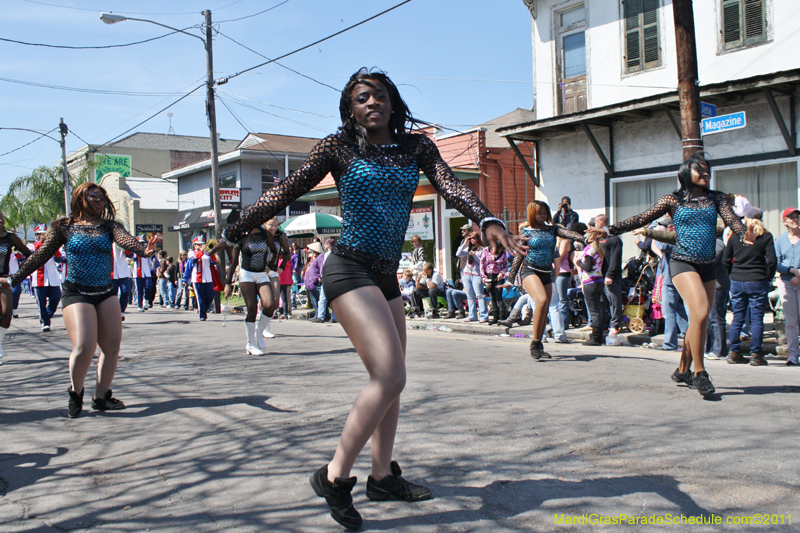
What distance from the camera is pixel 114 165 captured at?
5381 centimetres

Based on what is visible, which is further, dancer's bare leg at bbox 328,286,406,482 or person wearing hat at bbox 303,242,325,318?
person wearing hat at bbox 303,242,325,318

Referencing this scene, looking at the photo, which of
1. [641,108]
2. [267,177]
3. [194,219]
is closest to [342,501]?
[641,108]

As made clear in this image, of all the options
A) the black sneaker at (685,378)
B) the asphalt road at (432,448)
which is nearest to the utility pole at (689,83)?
the asphalt road at (432,448)

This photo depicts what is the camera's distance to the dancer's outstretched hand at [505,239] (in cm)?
284

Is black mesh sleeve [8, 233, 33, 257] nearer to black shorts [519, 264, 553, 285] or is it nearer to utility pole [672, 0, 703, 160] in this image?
black shorts [519, 264, 553, 285]

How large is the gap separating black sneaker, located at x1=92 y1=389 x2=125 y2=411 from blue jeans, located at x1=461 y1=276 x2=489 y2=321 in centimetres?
919

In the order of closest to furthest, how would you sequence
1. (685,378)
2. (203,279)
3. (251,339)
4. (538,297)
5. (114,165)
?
(685,378) → (538,297) → (251,339) → (203,279) → (114,165)

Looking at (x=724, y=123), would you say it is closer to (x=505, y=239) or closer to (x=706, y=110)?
(x=706, y=110)

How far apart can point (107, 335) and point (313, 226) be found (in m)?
14.3

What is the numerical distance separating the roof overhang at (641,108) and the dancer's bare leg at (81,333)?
37.2 ft

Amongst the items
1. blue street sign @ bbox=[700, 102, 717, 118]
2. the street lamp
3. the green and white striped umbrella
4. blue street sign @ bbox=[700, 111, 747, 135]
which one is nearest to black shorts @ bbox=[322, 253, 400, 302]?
blue street sign @ bbox=[700, 111, 747, 135]

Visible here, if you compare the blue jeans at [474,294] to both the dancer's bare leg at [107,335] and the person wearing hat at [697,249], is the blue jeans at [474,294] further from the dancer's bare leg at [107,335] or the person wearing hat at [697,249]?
the dancer's bare leg at [107,335]

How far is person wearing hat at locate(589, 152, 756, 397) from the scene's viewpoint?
230 inches

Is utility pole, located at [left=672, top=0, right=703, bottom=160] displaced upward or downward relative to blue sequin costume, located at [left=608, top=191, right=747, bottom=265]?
upward
